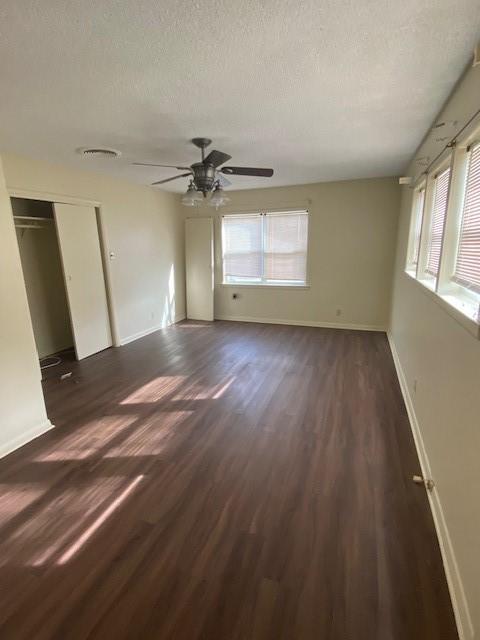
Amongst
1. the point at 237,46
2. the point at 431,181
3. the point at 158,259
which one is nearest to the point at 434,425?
the point at 431,181

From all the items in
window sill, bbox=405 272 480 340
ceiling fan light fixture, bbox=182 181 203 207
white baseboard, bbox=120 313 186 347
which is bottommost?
white baseboard, bbox=120 313 186 347

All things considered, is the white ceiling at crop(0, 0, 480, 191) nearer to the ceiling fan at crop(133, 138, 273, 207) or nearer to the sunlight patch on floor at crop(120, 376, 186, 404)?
the ceiling fan at crop(133, 138, 273, 207)

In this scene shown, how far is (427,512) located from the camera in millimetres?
1748

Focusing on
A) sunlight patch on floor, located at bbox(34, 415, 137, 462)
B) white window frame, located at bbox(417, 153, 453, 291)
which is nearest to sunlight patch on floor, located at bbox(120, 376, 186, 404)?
sunlight patch on floor, located at bbox(34, 415, 137, 462)

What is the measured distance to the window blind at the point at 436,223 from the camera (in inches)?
99.7

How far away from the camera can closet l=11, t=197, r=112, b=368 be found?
3.98 meters

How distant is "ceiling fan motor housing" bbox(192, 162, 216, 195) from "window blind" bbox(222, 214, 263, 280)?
111 inches

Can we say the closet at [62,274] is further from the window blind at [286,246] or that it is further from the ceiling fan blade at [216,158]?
the window blind at [286,246]

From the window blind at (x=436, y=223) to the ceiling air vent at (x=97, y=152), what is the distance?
3.12m

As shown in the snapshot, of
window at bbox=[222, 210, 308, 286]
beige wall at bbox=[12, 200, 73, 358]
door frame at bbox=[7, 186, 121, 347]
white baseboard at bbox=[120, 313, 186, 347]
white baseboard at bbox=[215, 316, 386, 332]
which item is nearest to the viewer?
door frame at bbox=[7, 186, 121, 347]

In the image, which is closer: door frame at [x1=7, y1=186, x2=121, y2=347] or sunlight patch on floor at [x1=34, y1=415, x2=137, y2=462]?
sunlight patch on floor at [x1=34, y1=415, x2=137, y2=462]

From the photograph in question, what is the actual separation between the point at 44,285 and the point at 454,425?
4859 millimetres

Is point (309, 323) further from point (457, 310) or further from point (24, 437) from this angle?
point (24, 437)

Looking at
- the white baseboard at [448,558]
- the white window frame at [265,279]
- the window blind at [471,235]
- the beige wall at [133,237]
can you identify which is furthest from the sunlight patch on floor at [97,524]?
the white window frame at [265,279]
